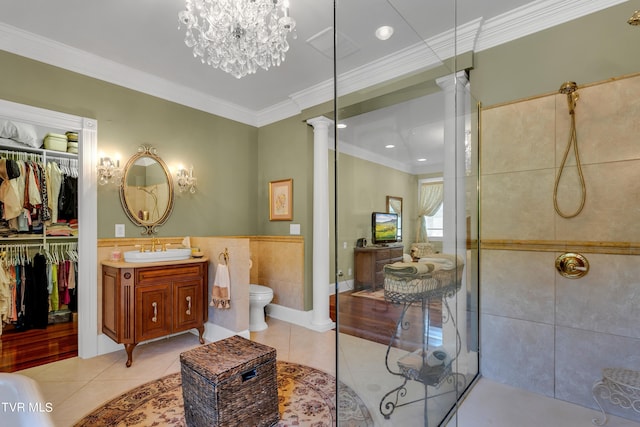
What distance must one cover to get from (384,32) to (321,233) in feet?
6.39

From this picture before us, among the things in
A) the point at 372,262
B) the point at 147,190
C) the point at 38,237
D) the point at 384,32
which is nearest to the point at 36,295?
the point at 38,237

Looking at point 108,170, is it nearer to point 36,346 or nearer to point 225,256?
point 225,256

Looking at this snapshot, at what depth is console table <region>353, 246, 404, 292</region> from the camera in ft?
5.36

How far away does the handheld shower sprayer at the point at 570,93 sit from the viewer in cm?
185

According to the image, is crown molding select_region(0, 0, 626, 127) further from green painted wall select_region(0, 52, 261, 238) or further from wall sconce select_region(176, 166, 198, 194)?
wall sconce select_region(176, 166, 198, 194)

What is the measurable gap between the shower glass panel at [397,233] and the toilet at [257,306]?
1.72 meters

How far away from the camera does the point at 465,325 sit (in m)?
2.06

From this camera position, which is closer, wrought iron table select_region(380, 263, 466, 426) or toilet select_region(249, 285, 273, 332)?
wrought iron table select_region(380, 263, 466, 426)

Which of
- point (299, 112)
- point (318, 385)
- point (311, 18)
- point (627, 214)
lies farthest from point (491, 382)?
point (299, 112)

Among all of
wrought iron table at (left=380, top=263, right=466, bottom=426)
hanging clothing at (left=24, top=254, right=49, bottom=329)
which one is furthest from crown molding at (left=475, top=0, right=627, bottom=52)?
hanging clothing at (left=24, top=254, right=49, bottom=329)

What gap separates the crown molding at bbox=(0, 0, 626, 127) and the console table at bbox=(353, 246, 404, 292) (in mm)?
829

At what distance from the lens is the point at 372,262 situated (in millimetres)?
1654

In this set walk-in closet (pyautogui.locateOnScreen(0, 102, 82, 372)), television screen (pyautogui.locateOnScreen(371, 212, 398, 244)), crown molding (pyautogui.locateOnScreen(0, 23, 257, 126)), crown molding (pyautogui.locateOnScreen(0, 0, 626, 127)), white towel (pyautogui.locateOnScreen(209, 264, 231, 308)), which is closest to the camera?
television screen (pyautogui.locateOnScreen(371, 212, 398, 244))

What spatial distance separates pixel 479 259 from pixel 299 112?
2.45 metres
